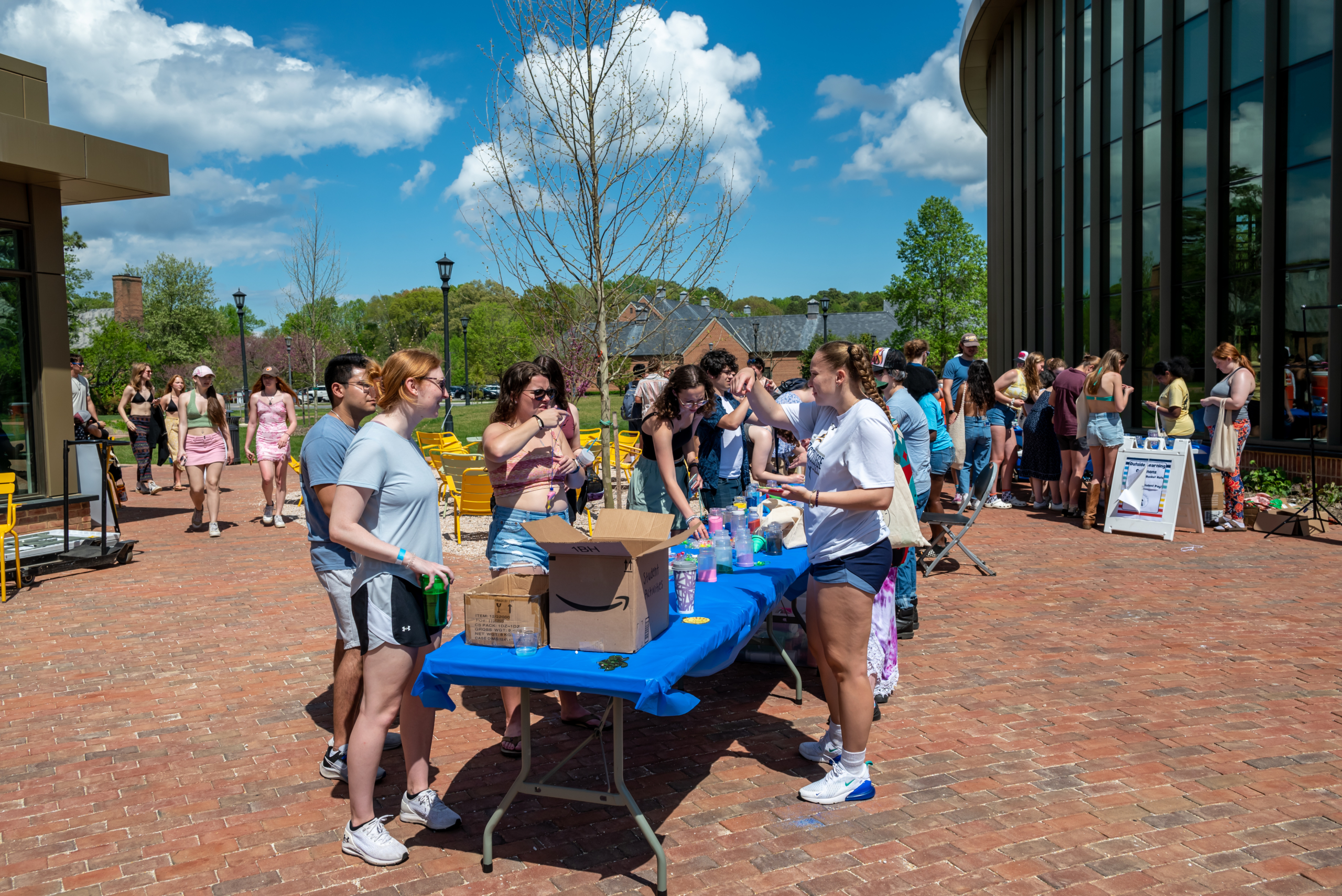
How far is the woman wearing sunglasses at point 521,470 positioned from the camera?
439 centimetres

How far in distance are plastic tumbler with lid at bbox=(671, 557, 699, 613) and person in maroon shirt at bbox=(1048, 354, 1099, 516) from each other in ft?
29.0

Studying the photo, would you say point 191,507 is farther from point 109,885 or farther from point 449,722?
point 109,885

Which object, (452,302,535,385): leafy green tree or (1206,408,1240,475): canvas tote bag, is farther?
(452,302,535,385): leafy green tree

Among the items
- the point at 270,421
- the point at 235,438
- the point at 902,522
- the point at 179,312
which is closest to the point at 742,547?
the point at 902,522

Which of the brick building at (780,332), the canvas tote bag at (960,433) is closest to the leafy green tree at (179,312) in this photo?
the brick building at (780,332)

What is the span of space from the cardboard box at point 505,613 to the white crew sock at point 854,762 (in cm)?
145

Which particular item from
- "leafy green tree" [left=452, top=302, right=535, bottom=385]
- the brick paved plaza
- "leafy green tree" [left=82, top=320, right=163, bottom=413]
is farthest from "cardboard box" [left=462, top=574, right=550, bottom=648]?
"leafy green tree" [left=452, top=302, right=535, bottom=385]

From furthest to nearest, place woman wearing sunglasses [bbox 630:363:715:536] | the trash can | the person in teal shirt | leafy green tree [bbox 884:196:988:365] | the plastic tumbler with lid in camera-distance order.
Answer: leafy green tree [bbox 884:196:988:365], the trash can, the person in teal shirt, woman wearing sunglasses [bbox 630:363:715:536], the plastic tumbler with lid

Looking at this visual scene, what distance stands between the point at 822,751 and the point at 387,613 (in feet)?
7.20

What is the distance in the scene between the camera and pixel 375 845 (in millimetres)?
3473

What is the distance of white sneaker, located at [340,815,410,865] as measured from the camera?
3465 mm

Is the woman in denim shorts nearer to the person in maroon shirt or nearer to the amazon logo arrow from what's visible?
the person in maroon shirt

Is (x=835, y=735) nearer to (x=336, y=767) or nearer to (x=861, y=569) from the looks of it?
(x=861, y=569)

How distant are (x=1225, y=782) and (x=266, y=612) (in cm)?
659
